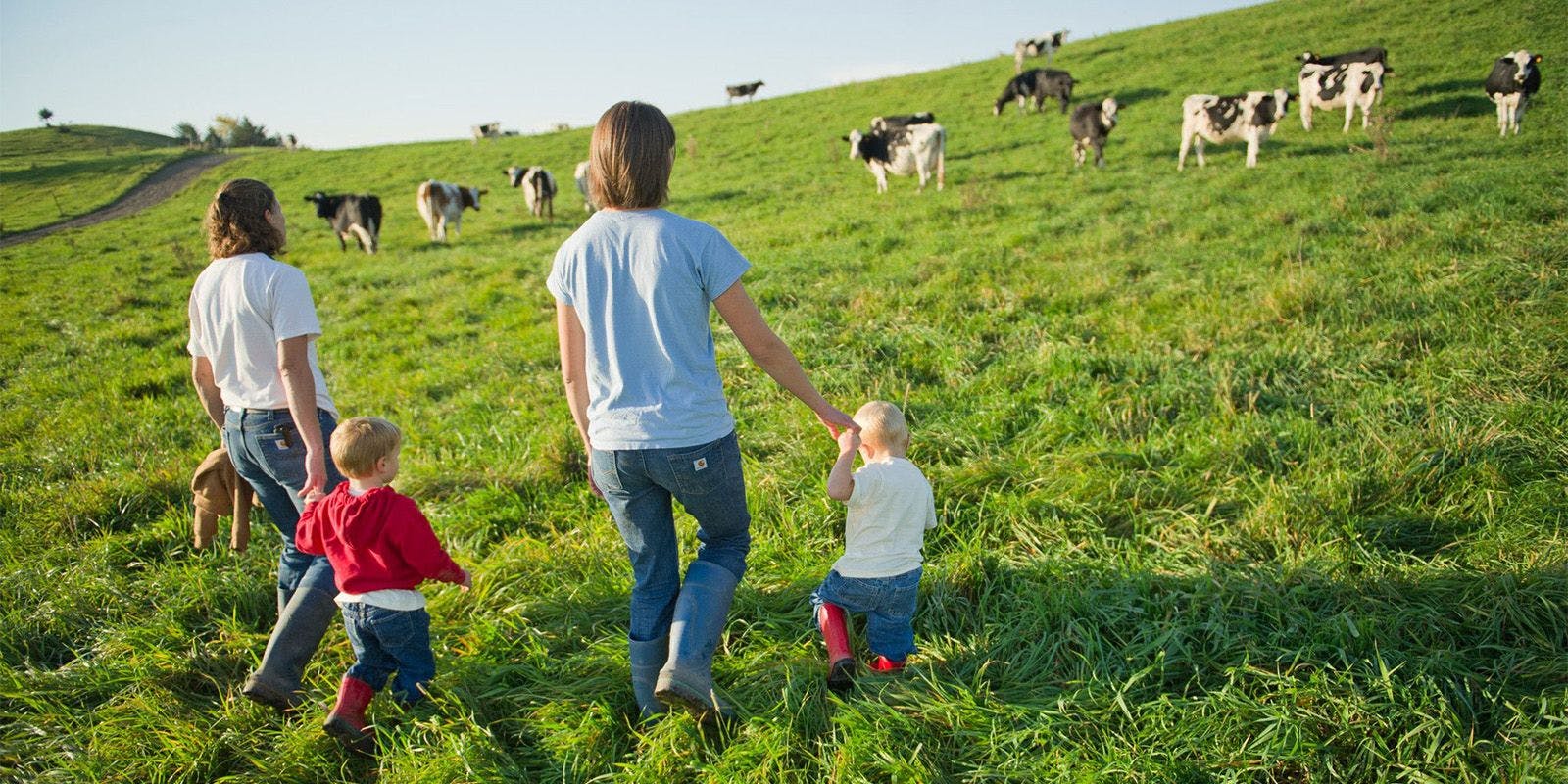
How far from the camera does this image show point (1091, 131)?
14.9m

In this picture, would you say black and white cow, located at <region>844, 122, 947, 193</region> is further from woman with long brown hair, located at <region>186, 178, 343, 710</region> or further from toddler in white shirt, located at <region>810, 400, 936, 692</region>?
woman with long brown hair, located at <region>186, 178, 343, 710</region>

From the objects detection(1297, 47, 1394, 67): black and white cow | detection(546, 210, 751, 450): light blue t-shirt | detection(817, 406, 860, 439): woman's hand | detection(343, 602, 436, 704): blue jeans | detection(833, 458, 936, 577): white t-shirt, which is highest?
detection(1297, 47, 1394, 67): black and white cow

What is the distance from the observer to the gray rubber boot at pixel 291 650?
2807mm

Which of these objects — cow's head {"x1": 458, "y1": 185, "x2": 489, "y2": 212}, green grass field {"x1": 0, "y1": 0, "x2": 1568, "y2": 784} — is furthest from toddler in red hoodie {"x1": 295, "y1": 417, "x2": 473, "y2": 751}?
cow's head {"x1": 458, "y1": 185, "x2": 489, "y2": 212}

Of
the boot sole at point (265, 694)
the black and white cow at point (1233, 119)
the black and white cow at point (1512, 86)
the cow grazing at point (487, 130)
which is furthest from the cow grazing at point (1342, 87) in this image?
the cow grazing at point (487, 130)

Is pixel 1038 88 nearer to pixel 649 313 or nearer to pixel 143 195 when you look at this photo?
pixel 649 313

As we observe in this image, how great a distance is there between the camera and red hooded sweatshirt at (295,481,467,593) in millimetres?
2652

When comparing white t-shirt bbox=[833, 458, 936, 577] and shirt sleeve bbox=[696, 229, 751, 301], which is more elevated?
shirt sleeve bbox=[696, 229, 751, 301]

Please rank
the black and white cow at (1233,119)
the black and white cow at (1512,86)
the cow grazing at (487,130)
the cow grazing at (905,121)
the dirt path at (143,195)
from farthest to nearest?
the cow grazing at (487,130) → the cow grazing at (905,121) → the dirt path at (143,195) → the black and white cow at (1233,119) → the black and white cow at (1512,86)

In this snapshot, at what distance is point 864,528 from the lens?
9.04 feet

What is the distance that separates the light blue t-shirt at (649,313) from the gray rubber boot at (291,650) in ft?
4.95

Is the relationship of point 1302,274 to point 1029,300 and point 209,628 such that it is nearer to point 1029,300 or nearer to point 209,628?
point 1029,300

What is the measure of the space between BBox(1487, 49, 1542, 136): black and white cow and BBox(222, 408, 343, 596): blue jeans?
1631cm

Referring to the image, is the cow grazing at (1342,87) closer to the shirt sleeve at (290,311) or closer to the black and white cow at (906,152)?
the black and white cow at (906,152)
